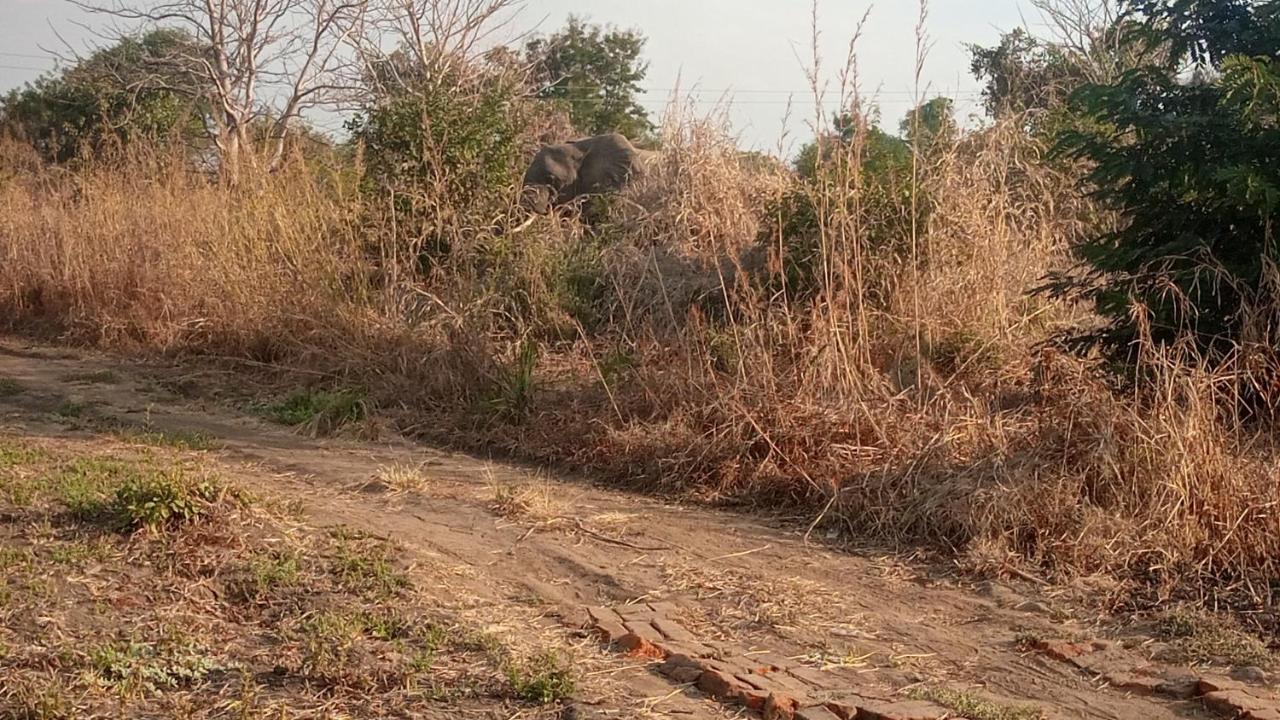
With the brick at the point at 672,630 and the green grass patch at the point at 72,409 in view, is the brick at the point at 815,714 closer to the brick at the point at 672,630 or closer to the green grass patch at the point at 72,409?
the brick at the point at 672,630

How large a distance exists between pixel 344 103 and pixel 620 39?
1034 centimetres

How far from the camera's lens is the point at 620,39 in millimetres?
26812

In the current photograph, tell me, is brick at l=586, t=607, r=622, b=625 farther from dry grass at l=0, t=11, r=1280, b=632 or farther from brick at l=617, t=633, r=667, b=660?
dry grass at l=0, t=11, r=1280, b=632

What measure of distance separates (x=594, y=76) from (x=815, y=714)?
920 inches

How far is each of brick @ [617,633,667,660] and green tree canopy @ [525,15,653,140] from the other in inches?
718

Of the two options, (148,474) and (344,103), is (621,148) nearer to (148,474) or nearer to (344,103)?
(344,103)

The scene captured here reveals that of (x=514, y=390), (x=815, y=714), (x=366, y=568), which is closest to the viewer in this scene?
(x=815, y=714)

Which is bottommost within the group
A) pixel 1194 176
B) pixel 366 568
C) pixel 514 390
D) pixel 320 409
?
pixel 366 568

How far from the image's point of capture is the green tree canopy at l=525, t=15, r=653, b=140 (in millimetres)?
22922

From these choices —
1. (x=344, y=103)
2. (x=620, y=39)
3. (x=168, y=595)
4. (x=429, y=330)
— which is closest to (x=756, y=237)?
(x=429, y=330)

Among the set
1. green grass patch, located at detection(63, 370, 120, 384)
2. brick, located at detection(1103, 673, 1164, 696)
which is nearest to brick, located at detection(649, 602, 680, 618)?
brick, located at detection(1103, 673, 1164, 696)

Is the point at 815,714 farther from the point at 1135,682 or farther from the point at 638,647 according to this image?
the point at 1135,682

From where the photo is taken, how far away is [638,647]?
13.5ft

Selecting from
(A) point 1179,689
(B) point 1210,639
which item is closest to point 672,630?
(A) point 1179,689
